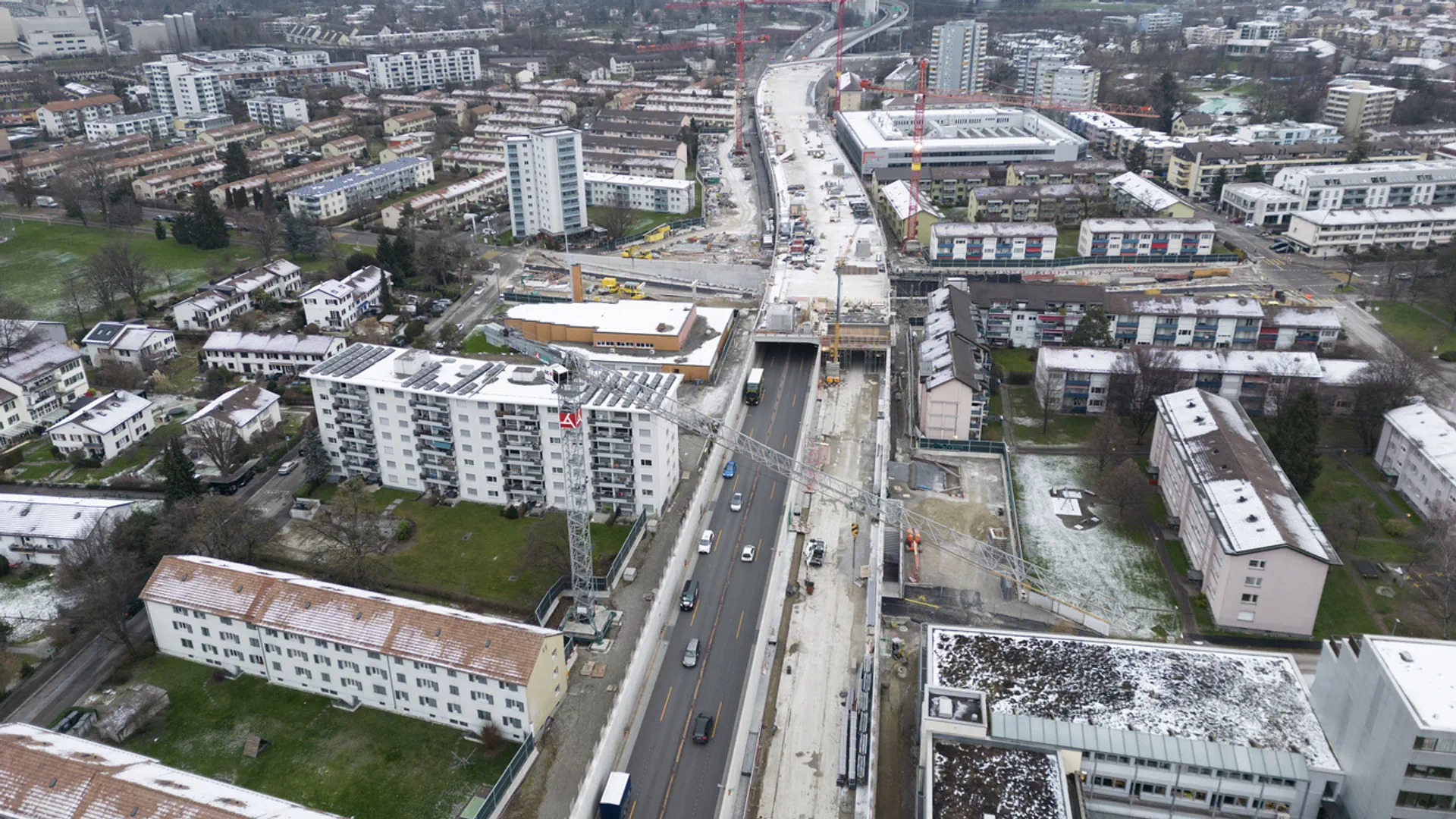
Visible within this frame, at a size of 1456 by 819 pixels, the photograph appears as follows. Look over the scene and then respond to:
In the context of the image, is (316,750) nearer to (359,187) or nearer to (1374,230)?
(359,187)

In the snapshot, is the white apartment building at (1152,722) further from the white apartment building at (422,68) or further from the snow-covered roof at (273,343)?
the white apartment building at (422,68)

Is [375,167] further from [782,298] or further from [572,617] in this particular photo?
[572,617]

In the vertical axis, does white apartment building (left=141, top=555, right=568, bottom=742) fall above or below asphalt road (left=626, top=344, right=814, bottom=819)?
above

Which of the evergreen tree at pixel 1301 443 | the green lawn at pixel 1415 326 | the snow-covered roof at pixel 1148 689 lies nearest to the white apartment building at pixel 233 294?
the snow-covered roof at pixel 1148 689

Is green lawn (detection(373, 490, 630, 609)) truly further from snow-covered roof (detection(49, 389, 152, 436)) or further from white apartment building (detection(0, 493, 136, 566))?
snow-covered roof (detection(49, 389, 152, 436))

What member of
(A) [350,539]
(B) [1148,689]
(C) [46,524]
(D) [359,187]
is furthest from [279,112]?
(B) [1148,689]

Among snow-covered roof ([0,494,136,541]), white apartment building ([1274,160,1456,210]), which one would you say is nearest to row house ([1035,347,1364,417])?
white apartment building ([1274,160,1456,210])

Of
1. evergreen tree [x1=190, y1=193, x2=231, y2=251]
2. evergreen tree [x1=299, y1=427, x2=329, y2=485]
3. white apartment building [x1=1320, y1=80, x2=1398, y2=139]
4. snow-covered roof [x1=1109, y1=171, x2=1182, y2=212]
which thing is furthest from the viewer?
white apartment building [x1=1320, y1=80, x2=1398, y2=139]

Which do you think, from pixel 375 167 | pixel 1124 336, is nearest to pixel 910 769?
pixel 1124 336
